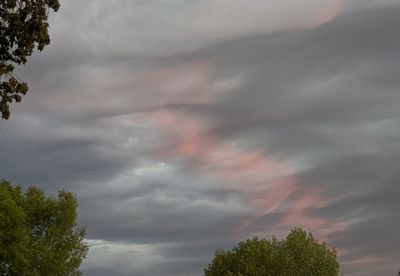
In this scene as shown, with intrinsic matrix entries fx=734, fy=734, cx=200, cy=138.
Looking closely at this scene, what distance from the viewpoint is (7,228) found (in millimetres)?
83312

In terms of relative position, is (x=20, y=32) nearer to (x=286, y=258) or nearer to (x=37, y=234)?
(x=37, y=234)

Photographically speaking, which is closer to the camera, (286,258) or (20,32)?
(20,32)

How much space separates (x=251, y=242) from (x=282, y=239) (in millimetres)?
4901

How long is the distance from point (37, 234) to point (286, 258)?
3969 centimetres

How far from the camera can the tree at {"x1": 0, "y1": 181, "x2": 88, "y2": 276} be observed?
83.4 meters

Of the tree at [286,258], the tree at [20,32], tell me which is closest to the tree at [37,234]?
the tree at [286,258]

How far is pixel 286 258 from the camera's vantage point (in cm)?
11075

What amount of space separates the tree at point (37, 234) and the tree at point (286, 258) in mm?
32324

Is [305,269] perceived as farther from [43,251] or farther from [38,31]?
[38,31]

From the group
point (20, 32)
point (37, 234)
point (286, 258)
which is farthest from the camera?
point (286, 258)

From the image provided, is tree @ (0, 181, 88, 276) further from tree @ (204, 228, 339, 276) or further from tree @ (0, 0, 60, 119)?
tree @ (0, 0, 60, 119)

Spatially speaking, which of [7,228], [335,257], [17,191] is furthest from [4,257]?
[335,257]

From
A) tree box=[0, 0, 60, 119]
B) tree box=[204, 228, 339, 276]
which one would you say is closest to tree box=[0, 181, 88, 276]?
tree box=[204, 228, 339, 276]

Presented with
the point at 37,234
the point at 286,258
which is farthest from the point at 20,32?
the point at 286,258
